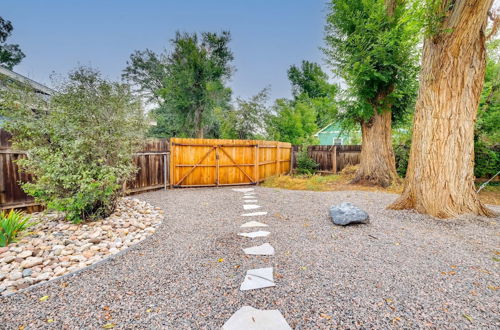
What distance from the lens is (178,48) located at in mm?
14383

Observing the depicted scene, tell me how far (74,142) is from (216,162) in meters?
4.42

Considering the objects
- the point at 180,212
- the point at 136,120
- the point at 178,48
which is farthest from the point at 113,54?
the point at 180,212

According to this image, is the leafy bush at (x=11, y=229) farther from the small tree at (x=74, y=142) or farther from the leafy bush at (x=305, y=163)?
the leafy bush at (x=305, y=163)

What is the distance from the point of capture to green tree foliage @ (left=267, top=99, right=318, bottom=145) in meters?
15.2

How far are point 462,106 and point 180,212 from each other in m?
5.10

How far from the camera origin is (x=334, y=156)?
32.3ft

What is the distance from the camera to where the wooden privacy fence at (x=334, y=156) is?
372 inches

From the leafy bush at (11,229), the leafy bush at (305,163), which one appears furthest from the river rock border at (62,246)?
the leafy bush at (305,163)

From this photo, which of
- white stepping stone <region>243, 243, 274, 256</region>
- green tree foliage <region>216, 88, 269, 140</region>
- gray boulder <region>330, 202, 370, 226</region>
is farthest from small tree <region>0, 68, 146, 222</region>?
green tree foliage <region>216, 88, 269, 140</region>

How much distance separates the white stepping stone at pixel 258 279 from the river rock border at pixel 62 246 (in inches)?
63.9

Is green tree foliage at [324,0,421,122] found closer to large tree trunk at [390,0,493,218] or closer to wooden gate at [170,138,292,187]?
large tree trunk at [390,0,493,218]

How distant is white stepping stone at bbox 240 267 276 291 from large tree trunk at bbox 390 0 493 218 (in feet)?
10.6

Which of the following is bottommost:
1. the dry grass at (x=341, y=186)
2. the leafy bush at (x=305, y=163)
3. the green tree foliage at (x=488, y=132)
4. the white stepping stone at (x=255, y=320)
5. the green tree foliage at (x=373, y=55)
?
the white stepping stone at (x=255, y=320)

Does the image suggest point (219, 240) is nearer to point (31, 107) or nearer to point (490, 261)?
point (490, 261)
